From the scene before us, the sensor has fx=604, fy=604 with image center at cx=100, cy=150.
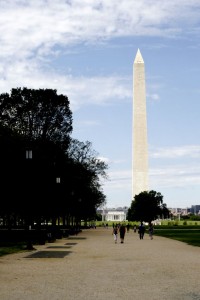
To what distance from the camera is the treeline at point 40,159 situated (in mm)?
55219

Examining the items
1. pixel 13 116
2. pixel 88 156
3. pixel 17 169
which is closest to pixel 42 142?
pixel 13 116

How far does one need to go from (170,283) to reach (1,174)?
37.0 metres

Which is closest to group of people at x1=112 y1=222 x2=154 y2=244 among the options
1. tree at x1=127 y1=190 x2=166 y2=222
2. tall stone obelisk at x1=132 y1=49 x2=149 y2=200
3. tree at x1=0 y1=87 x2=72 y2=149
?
tree at x1=0 y1=87 x2=72 y2=149

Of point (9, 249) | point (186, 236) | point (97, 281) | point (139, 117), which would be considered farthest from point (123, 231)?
point (139, 117)

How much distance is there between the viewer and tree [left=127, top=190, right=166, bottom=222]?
154700 millimetres

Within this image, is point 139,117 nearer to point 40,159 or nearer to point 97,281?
point 40,159

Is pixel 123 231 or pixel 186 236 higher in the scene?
pixel 123 231

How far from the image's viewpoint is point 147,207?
16500 cm

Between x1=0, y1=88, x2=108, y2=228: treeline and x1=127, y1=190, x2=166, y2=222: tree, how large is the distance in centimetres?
5243

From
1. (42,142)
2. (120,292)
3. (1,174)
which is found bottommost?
(120,292)

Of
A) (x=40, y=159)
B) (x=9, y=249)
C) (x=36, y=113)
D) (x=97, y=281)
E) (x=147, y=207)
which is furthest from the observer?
(x=147, y=207)

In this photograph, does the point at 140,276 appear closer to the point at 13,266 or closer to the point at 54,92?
the point at 13,266

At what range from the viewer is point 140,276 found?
68.6 ft

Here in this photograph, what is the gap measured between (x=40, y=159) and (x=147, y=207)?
→ 104497mm
